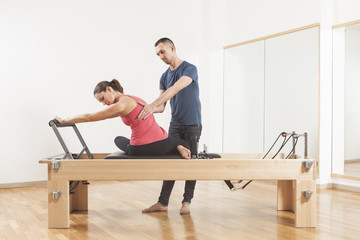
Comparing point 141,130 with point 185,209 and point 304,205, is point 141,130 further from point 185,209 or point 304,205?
point 304,205

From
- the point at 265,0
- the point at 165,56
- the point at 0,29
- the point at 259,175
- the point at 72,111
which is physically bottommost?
the point at 259,175

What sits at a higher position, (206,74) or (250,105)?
(206,74)

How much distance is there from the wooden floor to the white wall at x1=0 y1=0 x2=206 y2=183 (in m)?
0.69

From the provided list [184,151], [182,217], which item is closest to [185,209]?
[182,217]

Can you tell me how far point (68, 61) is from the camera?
16.4 ft

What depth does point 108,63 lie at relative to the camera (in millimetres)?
5273

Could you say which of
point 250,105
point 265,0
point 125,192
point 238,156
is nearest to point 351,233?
point 238,156

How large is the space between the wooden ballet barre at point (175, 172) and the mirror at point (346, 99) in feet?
5.99

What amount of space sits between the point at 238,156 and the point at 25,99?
2.58 metres

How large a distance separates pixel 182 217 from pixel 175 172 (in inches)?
21.6

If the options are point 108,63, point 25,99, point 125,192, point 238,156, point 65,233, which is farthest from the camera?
point 108,63

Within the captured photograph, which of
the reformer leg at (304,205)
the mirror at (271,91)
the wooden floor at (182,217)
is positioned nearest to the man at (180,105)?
the wooden floor at (182,217)

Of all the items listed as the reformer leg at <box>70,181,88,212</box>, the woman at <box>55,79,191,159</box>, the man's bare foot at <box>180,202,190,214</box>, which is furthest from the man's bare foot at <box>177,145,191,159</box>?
the reformer leg at <box>70,181,88,212</box>

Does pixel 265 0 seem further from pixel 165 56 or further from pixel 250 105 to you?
pixel 165 56
